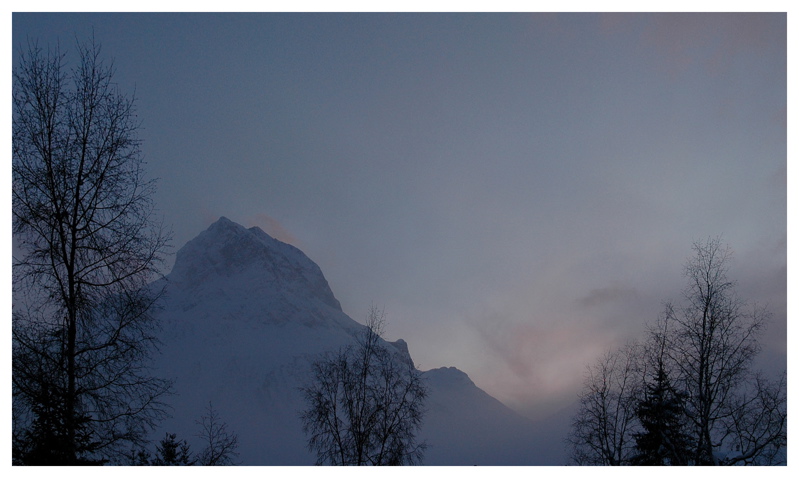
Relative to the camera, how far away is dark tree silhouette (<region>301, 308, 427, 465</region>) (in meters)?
16.8

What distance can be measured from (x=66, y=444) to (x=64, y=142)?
5.82m

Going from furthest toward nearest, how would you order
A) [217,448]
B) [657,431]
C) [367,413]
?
[217,448] < [657,431] < [367,413]

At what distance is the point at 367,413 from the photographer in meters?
17.3

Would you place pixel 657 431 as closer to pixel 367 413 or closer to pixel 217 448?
pixel 367 413

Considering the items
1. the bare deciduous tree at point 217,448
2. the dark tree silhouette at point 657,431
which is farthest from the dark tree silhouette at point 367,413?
the dark tree silhouette at point 657,431

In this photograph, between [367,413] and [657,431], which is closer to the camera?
[367,413]

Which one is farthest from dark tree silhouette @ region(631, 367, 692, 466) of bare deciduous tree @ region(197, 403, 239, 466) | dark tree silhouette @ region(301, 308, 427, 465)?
bare deciduous tree @ region(197, 403, 239, 466)

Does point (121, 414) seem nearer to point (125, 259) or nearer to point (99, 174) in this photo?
point (125, 259)

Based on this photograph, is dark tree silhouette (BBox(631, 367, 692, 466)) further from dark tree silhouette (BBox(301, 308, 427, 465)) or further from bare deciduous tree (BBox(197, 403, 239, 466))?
bare deciduous tree (BBox(197, 403, 239, 466))

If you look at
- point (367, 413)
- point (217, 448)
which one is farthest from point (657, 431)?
point (217, 448)

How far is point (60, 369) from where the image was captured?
8.40 m

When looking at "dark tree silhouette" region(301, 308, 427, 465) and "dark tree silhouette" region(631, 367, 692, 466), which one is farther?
"dark tree silhouette" region(631, 367, 692, 466)

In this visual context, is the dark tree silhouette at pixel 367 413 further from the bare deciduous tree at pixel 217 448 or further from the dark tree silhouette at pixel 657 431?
the dark tree silhouette at pixel 657 431
